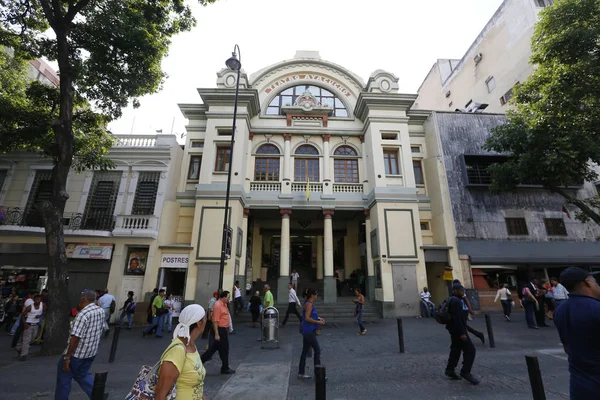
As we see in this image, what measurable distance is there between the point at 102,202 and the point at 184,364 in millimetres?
16499

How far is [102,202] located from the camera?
1562 centimetres

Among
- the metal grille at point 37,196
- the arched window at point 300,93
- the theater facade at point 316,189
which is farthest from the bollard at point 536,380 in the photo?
the metal grille at point 37,196

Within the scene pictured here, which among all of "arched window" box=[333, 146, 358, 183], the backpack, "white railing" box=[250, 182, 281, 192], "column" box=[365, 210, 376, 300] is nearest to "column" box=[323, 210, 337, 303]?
"column" box=[365, 210, 376, 300]

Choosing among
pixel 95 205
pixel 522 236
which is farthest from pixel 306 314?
pixel 522 236

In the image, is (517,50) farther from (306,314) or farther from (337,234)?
(306,314)

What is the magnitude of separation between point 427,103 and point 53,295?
35594 millimetres

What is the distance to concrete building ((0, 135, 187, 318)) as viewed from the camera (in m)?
14.4

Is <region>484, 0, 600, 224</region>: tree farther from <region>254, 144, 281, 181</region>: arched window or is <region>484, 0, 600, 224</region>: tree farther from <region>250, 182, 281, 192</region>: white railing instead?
<region>254, 144, 281, 181</region>: arched window

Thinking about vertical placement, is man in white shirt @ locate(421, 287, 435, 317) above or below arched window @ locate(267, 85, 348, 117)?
below

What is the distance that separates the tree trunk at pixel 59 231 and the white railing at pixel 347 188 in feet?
42.9

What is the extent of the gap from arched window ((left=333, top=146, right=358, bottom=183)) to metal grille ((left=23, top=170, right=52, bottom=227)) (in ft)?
53.4

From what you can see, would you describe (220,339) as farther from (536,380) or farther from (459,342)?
(536,380)

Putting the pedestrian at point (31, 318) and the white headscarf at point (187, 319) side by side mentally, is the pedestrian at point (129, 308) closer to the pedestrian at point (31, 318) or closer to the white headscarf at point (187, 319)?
the pedestrian at point (31, 318)

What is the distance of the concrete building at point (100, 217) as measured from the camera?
47.3 feet
